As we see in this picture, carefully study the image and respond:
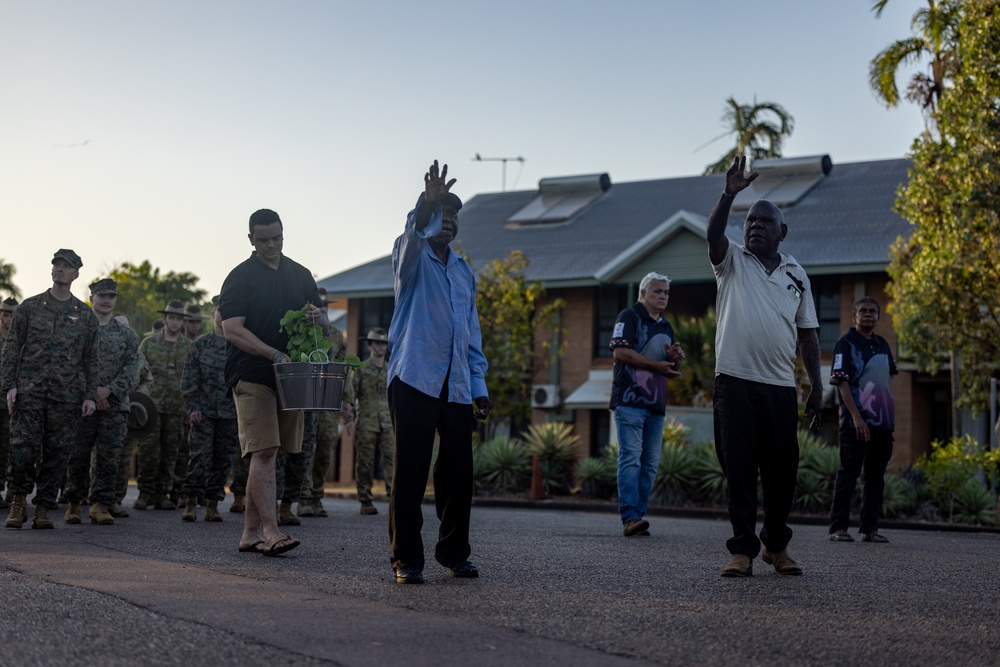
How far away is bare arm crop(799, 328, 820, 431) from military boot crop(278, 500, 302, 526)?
5.21m

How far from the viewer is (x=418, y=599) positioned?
20.0 feet

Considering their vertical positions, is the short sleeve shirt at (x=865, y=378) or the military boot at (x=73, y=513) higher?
the short sleeve shirt at (x=865, y=378)

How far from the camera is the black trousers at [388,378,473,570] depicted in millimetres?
6867

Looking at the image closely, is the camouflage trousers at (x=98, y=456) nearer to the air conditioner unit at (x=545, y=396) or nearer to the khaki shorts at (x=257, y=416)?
the khaki shorts at (x=257, y=416)

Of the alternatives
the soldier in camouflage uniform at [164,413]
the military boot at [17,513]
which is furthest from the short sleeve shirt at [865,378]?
the soldier in camouflage uniform at [164,413]

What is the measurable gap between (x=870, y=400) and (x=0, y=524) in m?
7.10

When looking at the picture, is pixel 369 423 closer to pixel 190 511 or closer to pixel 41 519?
pixel 190 511

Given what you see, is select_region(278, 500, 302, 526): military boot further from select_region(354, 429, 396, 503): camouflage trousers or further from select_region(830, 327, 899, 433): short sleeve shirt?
select_region(830, 327, 899, 433): short sleeve shirt

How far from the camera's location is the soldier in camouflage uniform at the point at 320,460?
13.3 metres

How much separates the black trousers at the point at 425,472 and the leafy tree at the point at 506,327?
2096cm

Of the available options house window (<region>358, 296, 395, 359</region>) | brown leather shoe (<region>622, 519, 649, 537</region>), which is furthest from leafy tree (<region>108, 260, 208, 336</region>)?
brown leather shoe (<region>622, 519, 649, 537</region>)

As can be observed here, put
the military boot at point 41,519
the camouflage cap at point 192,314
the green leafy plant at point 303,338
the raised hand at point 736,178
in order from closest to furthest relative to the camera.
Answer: the raised hand at point 736,178 → the green leafy plant at point 303,338 → the military boot at point 41,519 → the camouflage cap at point 192,314

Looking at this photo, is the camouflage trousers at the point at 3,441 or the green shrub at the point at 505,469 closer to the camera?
the camouflage trousers at the point at 3,441

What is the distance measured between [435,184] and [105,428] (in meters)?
5.87
